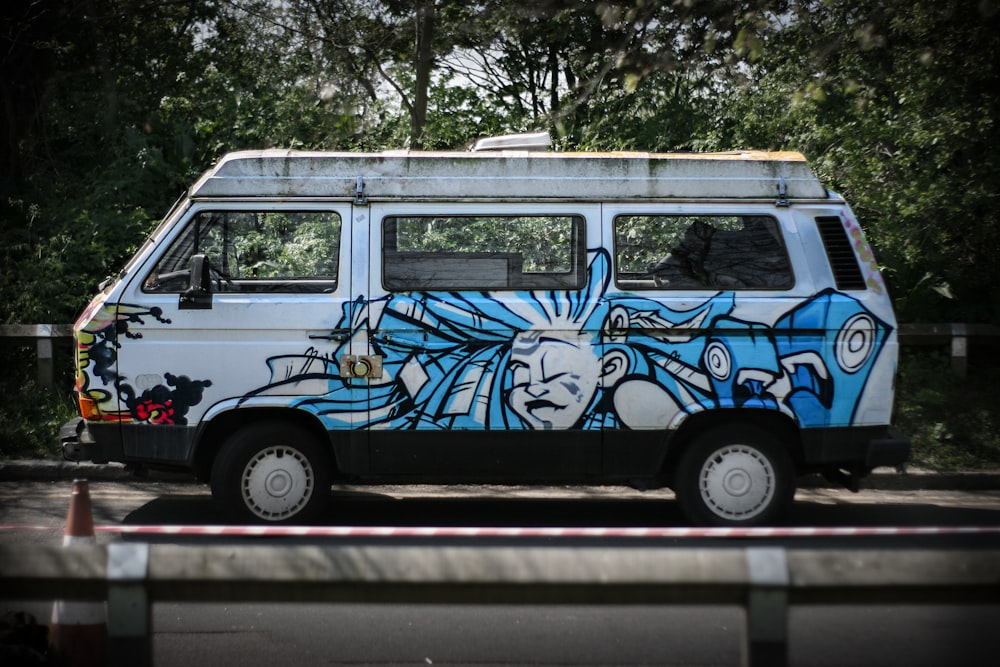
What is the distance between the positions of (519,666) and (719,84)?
1076 cm

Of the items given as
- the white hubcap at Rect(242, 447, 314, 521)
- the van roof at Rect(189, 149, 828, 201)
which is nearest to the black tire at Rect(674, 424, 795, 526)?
the van roof at Rect(189, 149, 828, 201)

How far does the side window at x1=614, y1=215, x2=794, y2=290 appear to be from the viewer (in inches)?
275

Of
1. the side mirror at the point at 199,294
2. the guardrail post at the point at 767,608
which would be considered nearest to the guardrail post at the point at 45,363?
the side mirror at the point at 199,294

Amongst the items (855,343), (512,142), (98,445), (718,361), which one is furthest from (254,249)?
(855,343)

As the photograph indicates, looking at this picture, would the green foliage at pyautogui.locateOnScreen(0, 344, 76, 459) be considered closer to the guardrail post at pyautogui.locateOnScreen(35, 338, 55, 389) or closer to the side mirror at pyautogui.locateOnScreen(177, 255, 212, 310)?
the guardrail post at pyautogui.locateOnScreen(35, 338, 55, 389)

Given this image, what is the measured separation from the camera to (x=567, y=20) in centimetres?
1360

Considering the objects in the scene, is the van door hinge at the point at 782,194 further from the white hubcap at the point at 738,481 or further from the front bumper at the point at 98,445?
the front bumper at the point at 98,445

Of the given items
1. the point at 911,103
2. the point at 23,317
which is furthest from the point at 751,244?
the point at 23,317

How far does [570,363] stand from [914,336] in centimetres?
572

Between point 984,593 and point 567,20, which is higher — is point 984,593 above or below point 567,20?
below

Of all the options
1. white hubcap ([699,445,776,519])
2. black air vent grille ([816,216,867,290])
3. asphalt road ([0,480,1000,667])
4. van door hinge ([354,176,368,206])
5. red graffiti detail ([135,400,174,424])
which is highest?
van door hinge ([354,176,368,206])

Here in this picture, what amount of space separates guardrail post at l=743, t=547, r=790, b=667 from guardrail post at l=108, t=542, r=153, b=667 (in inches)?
61.5

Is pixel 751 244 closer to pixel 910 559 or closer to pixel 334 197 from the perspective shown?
pixel 334 197

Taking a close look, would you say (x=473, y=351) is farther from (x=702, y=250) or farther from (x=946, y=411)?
(x=946, y=411)
